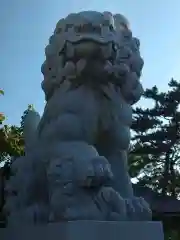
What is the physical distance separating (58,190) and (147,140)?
1158 cm

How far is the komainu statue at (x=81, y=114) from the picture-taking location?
2541 millimetres

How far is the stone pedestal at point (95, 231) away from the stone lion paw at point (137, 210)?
0.06 meters

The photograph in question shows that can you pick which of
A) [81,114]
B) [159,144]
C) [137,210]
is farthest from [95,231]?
[159,144]

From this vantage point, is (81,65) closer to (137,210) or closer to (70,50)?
(70,50)

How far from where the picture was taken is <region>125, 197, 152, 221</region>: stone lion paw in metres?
2.39

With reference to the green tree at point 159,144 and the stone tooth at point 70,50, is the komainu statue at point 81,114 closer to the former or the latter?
the stone tooth at point 70,50

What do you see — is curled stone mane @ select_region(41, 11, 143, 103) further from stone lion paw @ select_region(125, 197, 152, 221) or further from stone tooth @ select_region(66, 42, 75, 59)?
stone lion paw @ select_region(125, 197, 152, 221)

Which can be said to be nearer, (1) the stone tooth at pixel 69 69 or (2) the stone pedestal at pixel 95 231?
(2) the stone pedestal at pixel 95 231

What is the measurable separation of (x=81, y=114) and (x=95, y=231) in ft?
2.51

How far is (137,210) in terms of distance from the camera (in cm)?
241

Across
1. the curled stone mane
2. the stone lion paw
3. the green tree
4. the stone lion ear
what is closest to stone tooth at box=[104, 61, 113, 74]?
the curled stone mane

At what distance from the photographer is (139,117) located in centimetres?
1424

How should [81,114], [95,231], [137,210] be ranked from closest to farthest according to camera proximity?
[95,231] < [137,210] < [81,114]

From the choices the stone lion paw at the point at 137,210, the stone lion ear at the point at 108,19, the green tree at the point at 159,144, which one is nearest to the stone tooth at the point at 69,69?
the stone lion ear at the point at 108,19
